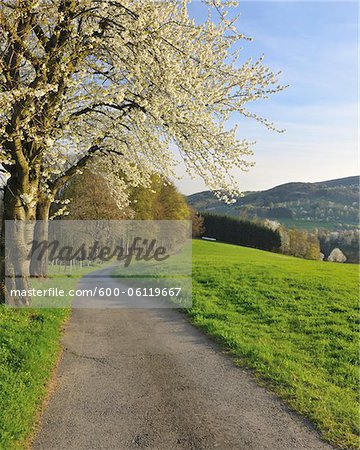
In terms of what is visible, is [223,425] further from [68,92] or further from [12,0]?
[12,0]

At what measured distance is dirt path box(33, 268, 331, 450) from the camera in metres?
5.64

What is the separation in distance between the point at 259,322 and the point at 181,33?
9.56 metres

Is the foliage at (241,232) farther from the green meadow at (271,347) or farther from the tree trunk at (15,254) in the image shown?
the tree trunk at (15,254)

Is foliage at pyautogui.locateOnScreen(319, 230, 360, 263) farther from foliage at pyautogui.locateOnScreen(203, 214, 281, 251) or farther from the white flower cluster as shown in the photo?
the white flower cluster

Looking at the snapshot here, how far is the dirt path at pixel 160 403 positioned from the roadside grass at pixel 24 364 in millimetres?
255

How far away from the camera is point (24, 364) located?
7.91 metres

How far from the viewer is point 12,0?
11.3 metres

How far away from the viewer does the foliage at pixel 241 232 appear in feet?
354

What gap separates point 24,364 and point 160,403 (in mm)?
3004

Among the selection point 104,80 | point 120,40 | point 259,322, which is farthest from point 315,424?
point 104,80

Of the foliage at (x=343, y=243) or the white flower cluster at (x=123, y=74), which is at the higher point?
the white flower cluster at (x=123, y=74)

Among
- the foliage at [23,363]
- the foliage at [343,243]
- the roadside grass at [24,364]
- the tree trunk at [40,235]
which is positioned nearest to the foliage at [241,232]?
the foliage at [343,243]

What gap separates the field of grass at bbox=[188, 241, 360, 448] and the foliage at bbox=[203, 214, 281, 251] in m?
87.7
